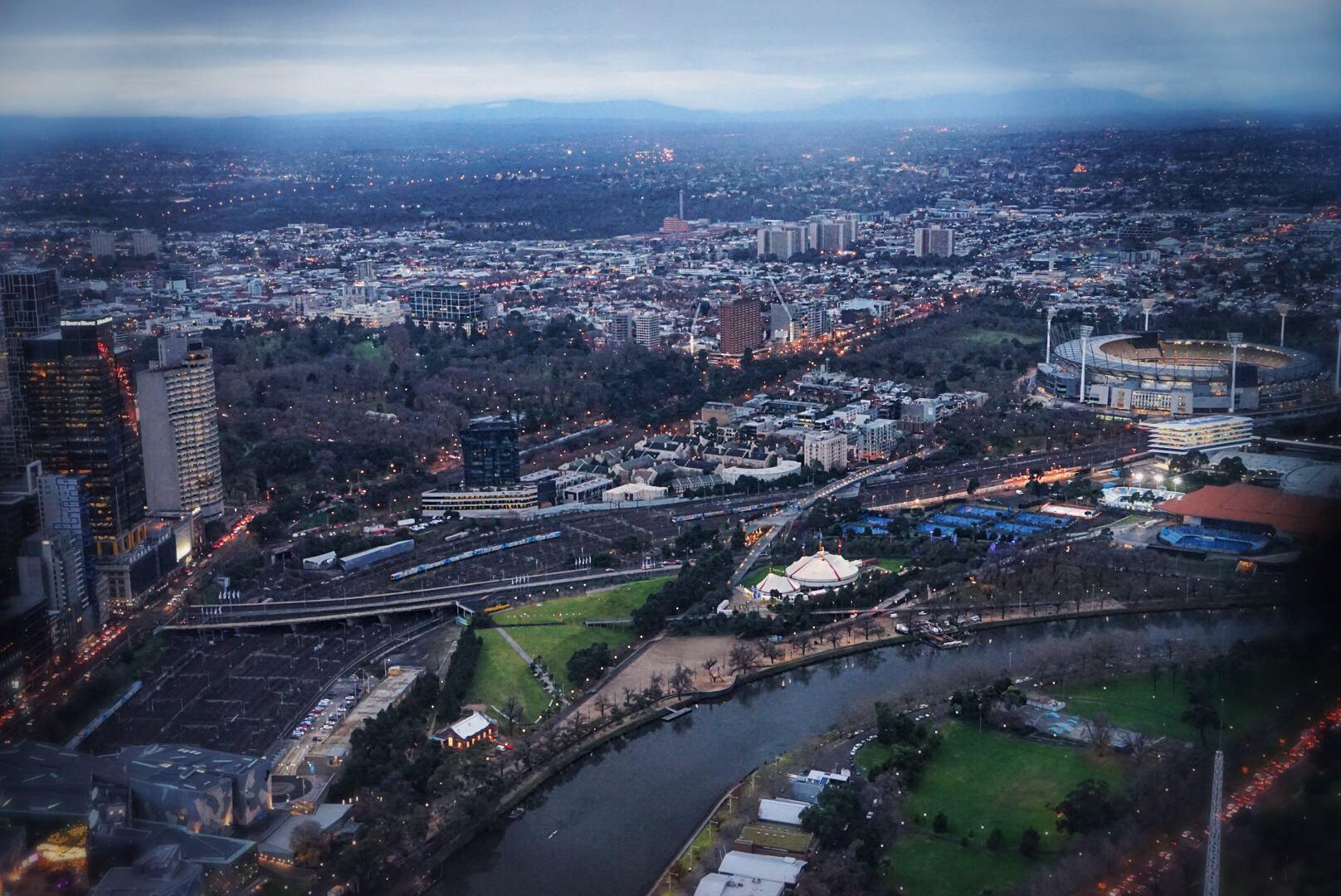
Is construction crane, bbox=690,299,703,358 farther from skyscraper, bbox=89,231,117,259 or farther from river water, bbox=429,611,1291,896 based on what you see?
river water, bbox=429,611,1291,896

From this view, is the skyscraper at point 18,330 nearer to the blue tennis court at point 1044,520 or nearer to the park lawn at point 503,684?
the park lawn at point 503,684

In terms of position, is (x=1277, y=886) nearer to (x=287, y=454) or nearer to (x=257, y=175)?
(x=287, y=454)

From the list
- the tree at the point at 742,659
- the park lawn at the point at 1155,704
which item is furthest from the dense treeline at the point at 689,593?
the park lawn at the point at 1155,704

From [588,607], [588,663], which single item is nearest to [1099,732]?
[588,663]

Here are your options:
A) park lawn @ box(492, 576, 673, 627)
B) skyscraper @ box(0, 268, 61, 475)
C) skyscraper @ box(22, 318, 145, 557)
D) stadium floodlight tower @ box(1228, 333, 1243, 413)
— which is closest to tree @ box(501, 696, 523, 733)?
park lawn @ box(492, 576, 673, 627)

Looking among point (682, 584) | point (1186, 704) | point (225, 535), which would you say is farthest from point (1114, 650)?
point (225, 535)

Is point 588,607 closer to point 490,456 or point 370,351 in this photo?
point 490,456
